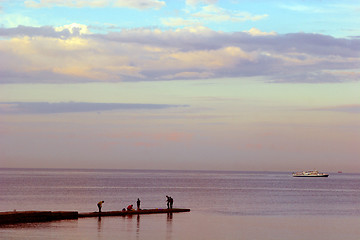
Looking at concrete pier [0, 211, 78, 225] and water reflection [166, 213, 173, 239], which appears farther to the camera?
concrete pier [0, 211, 78, 225]

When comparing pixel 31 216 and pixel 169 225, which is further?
pixel 169 225

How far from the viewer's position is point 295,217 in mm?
61781

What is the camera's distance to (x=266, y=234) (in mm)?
45812

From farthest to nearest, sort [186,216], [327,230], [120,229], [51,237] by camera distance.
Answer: [186,216], [327,230], [120,229], [51,237]

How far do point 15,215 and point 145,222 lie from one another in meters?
11.0

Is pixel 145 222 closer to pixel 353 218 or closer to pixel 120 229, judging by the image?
pixel 120 229

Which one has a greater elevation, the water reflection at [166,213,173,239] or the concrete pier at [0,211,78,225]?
the concrete pier at [0,211,78,225]

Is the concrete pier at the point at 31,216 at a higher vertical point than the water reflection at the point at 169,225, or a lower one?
higher

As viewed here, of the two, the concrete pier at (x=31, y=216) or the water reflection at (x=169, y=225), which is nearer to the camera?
the water reflection at (x=169, y=225)

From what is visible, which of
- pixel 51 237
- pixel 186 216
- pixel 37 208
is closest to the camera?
pixel 51 237

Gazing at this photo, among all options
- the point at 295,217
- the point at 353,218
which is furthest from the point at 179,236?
the point at 353,218

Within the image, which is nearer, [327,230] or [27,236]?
[27,236]

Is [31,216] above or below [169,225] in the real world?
above

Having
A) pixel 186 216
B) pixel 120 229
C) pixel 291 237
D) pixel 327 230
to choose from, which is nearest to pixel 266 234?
pixel 291 237
